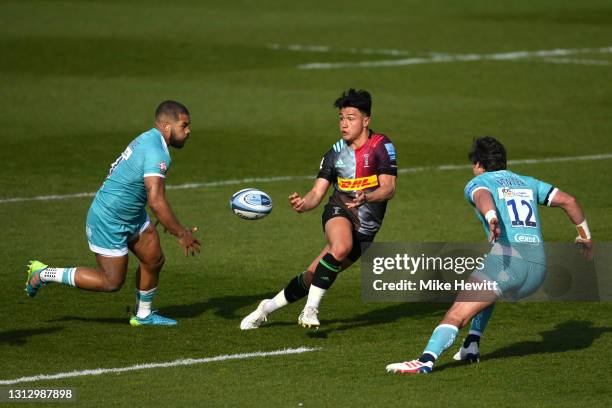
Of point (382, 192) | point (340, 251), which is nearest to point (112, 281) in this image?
point (340, 251)

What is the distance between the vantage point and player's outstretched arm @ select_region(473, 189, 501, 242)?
31.8ft

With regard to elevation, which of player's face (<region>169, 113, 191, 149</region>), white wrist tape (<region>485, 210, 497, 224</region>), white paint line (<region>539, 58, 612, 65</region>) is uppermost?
white paint line (<region>539, 58, 612, 65</region>)

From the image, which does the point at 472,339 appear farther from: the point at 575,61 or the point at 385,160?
the point at 575,61

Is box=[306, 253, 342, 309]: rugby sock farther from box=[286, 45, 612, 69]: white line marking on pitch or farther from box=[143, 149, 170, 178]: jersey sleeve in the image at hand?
box=[286, 45, 612, 69]: white line marking on pitch

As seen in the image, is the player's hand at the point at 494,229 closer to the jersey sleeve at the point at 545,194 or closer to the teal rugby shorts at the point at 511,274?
the teal rugby shorts at the point at 511,274

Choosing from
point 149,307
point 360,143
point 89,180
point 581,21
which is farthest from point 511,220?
point 581,21

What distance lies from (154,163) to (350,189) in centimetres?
201

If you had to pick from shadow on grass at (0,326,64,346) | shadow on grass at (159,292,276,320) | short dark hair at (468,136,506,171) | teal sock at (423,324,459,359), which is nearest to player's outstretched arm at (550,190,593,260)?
short dark hair at (468,136,506,171)

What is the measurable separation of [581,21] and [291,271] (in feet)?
93.3

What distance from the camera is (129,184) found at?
39.2ft

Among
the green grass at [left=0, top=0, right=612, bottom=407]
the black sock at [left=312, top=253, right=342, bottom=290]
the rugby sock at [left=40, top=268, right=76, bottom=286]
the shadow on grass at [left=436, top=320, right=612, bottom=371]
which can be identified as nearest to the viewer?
the green grass at [left=0, top=0, right=612, bottom=407]

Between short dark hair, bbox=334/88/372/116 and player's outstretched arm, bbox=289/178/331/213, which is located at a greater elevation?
short dark hair, bbox=334/88/372/116

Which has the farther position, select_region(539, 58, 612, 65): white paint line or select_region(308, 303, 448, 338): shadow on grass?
select_region(539, 58, 612, 65): white paint line

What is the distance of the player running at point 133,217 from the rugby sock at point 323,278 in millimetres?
1352
